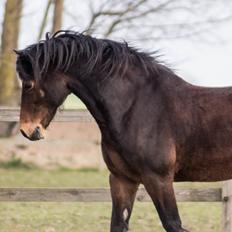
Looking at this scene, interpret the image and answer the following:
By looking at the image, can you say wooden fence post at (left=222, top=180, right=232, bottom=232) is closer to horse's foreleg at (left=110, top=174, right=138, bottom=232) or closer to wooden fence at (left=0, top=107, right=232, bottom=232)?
wooden fence at (left=0, top=107, right=232, bottom=232)

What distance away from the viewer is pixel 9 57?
16.9 metres

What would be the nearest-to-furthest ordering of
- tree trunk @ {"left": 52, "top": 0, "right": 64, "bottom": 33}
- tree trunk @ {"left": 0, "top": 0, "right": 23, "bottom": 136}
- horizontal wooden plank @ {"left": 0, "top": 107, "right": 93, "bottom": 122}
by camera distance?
horizontal wooden plank @ {"left": 0, "top": 107, "right": 93, "bottom": 122} < tree trunk @ {"left": 0, "top": 0, "right": 23, "bottom": 136} < tree trunk @ {"left": 52, "top": 0, "right": 64, "bottom": 33}

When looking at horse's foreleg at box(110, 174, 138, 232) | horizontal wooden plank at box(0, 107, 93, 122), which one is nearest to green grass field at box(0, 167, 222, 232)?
horizontal wooden plank at box(0, 107, 93, 122)

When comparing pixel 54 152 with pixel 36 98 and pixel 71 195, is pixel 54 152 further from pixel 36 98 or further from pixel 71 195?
pixel 36 98

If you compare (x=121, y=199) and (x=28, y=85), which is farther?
(x=121, y=199)

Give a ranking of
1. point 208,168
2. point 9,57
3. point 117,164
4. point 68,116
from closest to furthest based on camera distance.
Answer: point 117,164
point 208,168
point 68,116
point 9,57

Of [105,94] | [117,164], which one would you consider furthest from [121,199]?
[105,94]

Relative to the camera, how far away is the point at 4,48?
1712cm

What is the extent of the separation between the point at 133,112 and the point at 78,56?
61 centimetres

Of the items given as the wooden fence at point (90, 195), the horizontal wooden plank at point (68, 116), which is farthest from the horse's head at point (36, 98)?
the horizontal wooden plank at point (68, 116)

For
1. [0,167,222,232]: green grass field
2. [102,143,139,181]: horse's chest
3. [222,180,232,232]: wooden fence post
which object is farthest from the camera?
[0,167,222,232]: green grass field

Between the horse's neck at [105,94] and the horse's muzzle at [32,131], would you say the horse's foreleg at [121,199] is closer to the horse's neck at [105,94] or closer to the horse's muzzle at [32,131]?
the horse's neck at [105,94]

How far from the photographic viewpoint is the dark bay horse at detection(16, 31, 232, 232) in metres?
5.26

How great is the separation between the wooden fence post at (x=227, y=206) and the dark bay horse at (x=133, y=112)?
4.20ft
